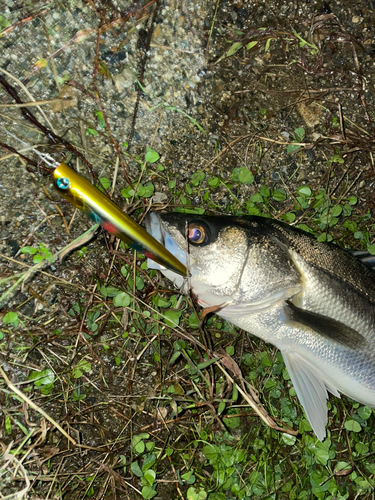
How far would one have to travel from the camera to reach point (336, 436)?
9.31 ft

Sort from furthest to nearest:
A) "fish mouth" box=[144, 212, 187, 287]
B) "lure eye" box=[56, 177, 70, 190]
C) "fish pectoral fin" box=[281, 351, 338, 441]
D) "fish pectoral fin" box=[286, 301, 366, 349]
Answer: "fish pectoral fin" box=[281, 351, 338, 441]
"fish pectoral fin" box=[286, 301, 366, 349]
"fish mouth" box=[144, 212, 187, 287]
"lure eye" box=[56, 177, 70, 190]

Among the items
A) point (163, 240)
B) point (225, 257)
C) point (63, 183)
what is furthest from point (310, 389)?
point (63, 183)

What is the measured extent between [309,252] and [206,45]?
5.62ft

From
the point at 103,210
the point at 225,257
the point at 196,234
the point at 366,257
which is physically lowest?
the point at 366,257

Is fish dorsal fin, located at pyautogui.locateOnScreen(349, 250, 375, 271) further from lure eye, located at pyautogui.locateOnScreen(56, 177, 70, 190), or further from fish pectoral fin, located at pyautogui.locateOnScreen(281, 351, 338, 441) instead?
lure eye, located at pyautogui.locateOnScreen(56, 177, 70, 190)

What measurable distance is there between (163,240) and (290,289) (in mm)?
868

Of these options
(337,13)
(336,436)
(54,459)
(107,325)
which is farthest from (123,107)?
(336,436)

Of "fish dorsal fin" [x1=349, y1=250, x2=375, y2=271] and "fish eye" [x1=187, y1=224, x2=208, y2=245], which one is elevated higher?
"fish eye" [x1=187, y1=224, x2=208, y2=245]

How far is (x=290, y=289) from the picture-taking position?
2404mm

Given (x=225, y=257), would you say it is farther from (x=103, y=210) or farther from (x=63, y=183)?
(x=63, y=183)

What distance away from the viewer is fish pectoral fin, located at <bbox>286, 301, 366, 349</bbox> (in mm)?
2361

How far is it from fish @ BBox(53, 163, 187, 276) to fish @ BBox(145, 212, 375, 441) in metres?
0.15

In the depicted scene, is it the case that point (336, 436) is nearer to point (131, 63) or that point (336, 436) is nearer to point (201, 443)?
point (201, 443)

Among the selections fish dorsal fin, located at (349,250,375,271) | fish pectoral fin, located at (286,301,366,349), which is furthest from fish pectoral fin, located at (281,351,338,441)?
fish dorsal fin, located at (349,250,375,271)
